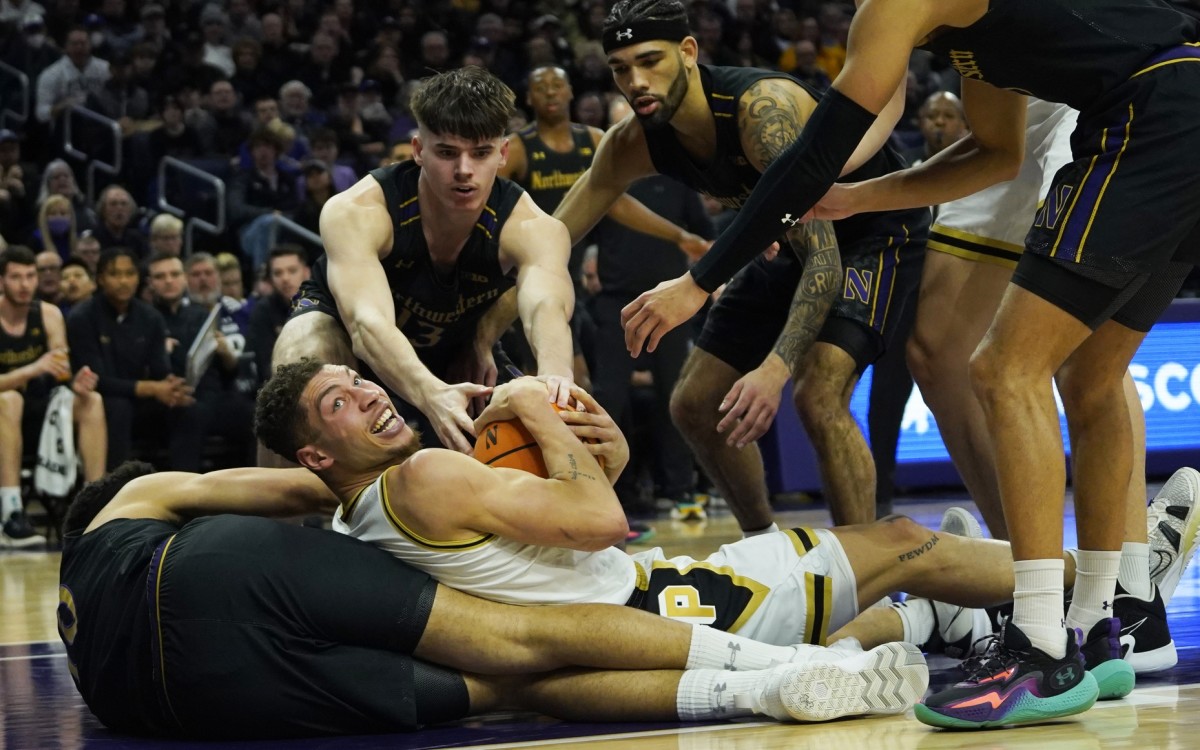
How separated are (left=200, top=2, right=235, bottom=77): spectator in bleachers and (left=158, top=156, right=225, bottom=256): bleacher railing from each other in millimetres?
1653

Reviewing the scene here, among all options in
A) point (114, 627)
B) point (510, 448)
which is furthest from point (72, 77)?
point (510, 448)

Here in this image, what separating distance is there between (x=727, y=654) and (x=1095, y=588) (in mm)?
936

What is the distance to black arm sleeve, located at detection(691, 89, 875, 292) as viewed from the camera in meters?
3.23

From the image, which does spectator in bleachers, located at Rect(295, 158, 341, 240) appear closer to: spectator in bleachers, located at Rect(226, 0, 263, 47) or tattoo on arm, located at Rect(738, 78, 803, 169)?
spectator in bleachers, located at Rect(226, 0, 263, 47)

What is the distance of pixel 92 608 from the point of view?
3.59m

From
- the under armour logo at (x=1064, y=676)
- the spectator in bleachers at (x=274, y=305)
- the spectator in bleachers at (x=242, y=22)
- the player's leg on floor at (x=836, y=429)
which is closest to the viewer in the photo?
the under armour logo at (x=1064, y=676)

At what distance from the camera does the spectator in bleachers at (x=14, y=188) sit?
431 inches

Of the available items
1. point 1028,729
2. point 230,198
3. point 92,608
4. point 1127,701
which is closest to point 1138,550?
point 1127,701

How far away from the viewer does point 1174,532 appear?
4328 mm

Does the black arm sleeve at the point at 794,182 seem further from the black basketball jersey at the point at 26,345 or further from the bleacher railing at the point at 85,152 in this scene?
the bleacher railing at the point at 85,152

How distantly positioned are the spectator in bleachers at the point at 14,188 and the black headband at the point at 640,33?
25.2ft

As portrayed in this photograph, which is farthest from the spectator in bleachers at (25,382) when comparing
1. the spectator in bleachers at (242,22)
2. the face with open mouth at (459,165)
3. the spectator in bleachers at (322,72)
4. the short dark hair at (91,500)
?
the spectator in bleachers at (242,22)

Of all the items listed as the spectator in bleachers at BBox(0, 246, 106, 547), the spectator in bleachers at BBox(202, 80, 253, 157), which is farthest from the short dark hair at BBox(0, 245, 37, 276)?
the spectator in bleachers at BBox(202, 80, 253, 157)

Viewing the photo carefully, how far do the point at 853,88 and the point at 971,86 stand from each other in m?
0.69
